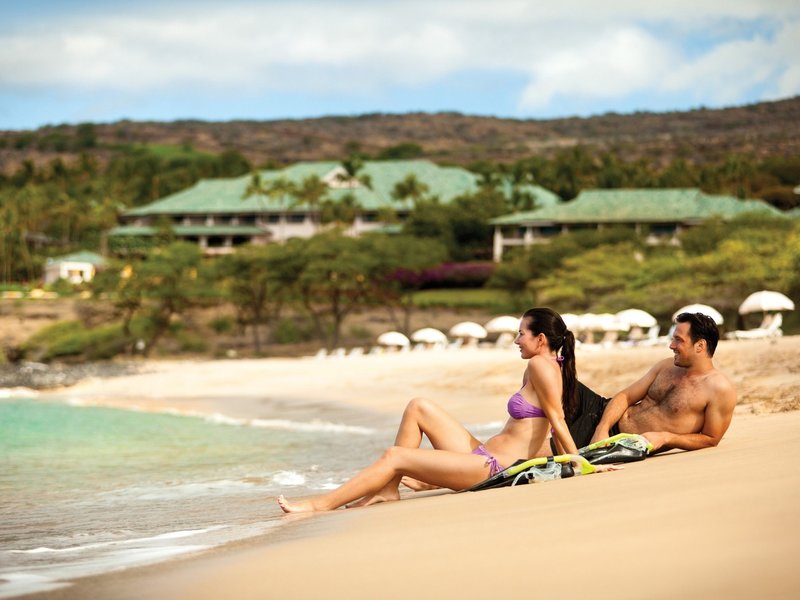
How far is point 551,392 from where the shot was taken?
23.8ft

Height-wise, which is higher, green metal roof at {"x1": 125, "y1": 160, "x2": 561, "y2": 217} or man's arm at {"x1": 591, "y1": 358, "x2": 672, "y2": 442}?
green metal roof at {"x1": 125, "y1": 160, "x2": 561, "y2": 217}

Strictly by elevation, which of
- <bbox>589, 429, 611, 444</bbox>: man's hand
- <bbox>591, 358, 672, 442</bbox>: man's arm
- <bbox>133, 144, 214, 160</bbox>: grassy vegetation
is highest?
<bbox>133, 144, 214, 160</bbox>: grassy vegetation

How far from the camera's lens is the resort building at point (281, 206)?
80.5 m

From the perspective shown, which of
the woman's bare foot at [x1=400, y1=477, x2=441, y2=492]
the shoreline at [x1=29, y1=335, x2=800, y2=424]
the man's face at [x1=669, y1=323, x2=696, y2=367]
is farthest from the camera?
the shoreline at [x1=29, y1=335, x2=800, y2=424]

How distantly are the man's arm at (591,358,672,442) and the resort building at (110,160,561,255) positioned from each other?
226ft

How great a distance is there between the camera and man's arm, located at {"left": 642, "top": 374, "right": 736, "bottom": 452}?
25.0 ft

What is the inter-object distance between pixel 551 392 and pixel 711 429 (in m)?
1.25

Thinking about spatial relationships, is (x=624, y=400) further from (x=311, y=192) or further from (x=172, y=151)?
(x=172, y=151)

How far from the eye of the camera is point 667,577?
161 inches

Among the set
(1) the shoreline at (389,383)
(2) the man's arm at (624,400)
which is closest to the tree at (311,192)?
(1) the shoreline at (389,383)

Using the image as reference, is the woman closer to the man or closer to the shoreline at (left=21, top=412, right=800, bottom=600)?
the man

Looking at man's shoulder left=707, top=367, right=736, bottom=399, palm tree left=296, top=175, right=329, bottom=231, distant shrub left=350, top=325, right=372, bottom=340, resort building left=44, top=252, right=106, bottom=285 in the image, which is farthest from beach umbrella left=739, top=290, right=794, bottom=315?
palm tree left=296, top=175, right=329, bottom=231

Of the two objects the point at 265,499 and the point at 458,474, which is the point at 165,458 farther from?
the point at 458,474

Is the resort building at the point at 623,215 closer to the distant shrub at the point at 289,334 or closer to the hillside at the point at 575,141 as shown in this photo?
the distant shrub at the point at 289,334
